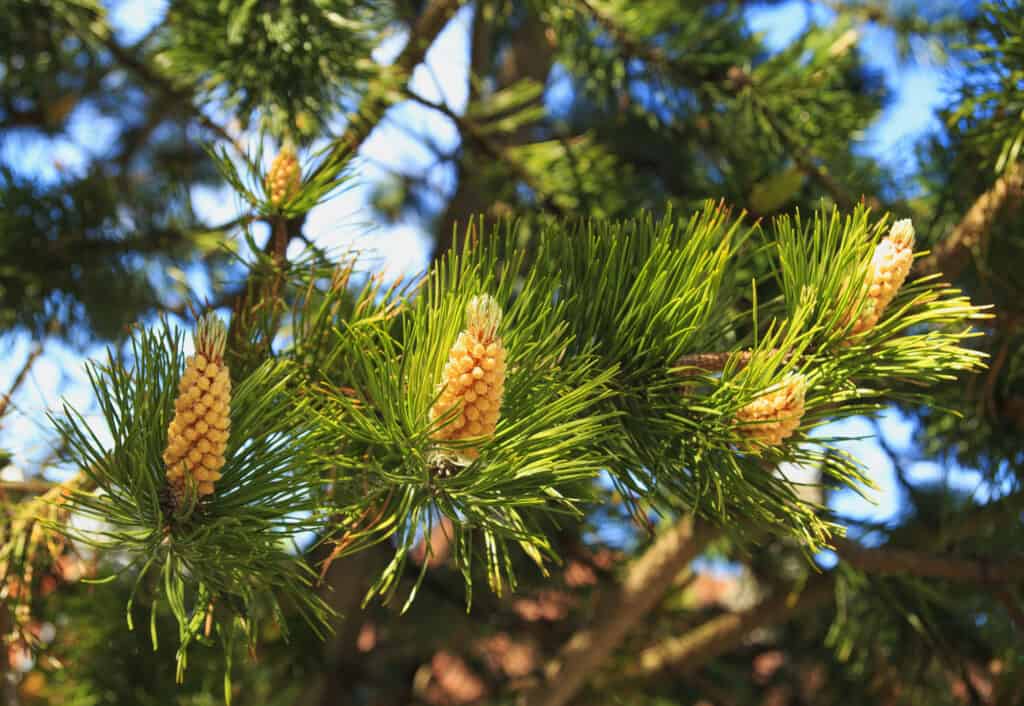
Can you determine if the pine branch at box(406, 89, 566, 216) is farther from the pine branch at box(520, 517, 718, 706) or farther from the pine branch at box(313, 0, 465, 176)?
the pine branch at box(520, 517, 718, 706)

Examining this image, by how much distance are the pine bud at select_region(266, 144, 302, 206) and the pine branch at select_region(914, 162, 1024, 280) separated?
436mm

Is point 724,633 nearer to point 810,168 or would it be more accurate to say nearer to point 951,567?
point 951,567

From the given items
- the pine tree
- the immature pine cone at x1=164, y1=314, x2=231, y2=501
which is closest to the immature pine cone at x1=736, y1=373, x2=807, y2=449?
the pine tree

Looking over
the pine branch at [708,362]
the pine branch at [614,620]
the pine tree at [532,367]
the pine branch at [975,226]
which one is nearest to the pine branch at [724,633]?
the pine tree at [532,367]

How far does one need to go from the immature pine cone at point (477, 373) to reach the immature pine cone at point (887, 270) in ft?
0.60

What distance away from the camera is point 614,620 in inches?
44.9

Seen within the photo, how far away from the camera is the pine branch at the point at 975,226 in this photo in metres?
0.68

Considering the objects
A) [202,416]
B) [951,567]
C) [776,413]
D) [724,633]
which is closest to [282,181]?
[202,416]

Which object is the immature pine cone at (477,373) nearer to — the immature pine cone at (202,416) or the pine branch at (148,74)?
the immature pine cone at (202,416)

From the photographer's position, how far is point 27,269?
0.94m

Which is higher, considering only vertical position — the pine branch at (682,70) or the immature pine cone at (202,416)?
the pine branch at (682,70)

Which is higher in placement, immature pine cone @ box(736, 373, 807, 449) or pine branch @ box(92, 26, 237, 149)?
pine branch @ box(92, 26, 237, 149)

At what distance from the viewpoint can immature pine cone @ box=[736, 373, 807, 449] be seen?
1.38 feet

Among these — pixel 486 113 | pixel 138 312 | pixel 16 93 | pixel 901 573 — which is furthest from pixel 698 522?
pixel 16 93
